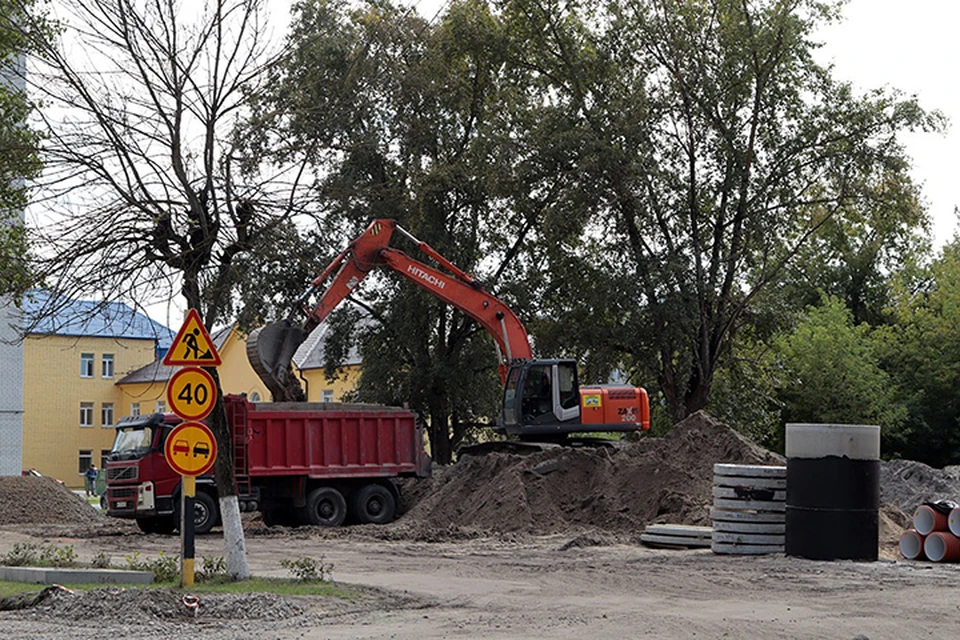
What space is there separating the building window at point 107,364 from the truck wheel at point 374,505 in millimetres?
54951

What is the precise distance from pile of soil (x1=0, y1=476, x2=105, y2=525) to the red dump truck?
5.96 meters

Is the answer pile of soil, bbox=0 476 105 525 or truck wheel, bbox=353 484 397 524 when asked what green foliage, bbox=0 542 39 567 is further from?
pile of soil, bbox=0 476 105 525

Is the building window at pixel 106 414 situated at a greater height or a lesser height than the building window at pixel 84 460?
greater

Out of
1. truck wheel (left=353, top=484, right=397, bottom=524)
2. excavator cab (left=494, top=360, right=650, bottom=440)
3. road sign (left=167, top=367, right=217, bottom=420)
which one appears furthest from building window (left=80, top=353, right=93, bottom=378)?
road sign (left=167, top=367, right=217, bottom=420)

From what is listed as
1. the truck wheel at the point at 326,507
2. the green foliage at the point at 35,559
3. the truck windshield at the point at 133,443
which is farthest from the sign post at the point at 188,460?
the truck wheel at the point at 326,507

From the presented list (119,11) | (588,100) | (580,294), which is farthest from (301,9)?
(119,11)

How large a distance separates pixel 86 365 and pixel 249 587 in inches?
2687

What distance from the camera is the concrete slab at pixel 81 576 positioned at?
14.7 m

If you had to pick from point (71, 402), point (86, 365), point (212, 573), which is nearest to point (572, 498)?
point (212, 573)

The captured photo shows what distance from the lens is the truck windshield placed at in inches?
1039

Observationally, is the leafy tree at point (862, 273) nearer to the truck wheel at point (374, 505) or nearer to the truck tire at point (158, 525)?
the truck wheel at point (374, 505)

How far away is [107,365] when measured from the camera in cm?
8050

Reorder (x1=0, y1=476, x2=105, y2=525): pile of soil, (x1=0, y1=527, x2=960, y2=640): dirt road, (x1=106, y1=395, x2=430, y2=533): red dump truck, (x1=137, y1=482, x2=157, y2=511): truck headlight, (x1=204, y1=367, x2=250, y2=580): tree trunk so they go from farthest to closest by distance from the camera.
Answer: (x1=0, y1=476, x2=105, y2=525): pile of soil < (x1=106, y1=395, x2=430, y2=533): red dump truck < (x1=137, y1=482, x2=157, y2=511): truck headlight < (x1=204, y1=367, x2=250, y2=580): tree trunk < (x1=0, y1=527, x2=960, y2=640): dirt road

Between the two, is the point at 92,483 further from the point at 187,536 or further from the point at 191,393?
the point at 191,393
